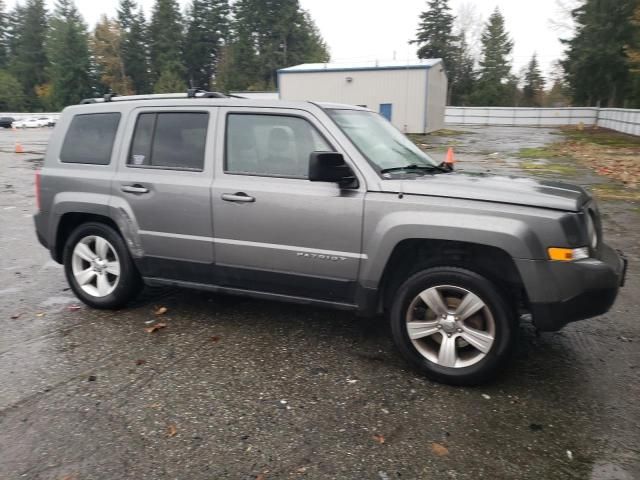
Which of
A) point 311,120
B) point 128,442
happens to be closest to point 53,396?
point 128,442

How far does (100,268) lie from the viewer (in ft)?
15.3

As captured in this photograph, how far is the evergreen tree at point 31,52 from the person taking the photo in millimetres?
85438

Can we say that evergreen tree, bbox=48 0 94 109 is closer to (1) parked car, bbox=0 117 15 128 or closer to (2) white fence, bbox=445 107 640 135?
(1) parked car, bbox=0 117 15 128

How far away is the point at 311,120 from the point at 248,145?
0.56 m

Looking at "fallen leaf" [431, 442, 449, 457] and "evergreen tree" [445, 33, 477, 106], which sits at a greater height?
"evergreen tree" [445, 33, 477, 106]

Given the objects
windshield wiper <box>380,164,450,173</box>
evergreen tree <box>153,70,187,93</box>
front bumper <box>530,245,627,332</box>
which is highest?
evergreen tree <box>153,70,187,93</box>

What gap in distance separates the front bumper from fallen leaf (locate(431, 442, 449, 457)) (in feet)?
3.35

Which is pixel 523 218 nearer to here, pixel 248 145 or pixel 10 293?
pixel 248 145

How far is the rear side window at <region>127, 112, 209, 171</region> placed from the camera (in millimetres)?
4148

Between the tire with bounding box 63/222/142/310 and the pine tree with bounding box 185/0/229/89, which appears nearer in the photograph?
the tire with bounding box 63/222/142/310

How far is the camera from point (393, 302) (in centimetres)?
353

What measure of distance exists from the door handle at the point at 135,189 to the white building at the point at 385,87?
28.6m

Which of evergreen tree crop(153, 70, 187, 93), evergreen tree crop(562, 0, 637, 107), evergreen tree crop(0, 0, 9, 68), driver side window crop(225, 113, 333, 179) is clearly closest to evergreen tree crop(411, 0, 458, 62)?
evergreen tree crop(562, 0, 637, 107)

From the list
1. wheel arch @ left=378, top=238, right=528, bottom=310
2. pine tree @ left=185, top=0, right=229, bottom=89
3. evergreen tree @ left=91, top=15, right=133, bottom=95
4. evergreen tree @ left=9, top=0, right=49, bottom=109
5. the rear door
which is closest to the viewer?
wheel arch @ left=378, top=238, right=528, bottom=310
